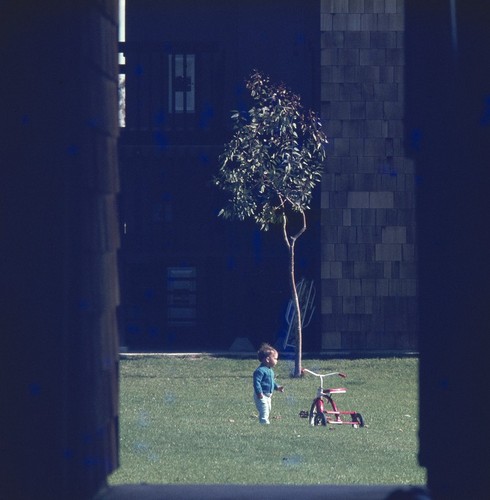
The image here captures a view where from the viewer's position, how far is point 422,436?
3.85m

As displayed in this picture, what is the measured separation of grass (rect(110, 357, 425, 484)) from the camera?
998 centimetres

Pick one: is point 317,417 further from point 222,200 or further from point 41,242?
point 222,200

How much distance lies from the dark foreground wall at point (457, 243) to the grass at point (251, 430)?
568 cm

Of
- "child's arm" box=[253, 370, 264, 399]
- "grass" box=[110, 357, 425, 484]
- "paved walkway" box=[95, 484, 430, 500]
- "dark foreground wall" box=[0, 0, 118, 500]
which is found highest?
"dark foreground wall" box=[0, 0, 118, 500]

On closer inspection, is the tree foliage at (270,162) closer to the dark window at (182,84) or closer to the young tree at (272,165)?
the young tree at (272,165)

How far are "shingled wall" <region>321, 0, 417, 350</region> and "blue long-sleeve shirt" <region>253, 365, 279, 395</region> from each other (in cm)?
1079

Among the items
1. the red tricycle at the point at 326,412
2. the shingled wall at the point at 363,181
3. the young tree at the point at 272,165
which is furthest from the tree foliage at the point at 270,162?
the red tricycle at the point at 326,412

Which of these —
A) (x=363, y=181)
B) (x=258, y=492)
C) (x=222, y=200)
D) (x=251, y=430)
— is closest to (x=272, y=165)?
(x=222, y=200)

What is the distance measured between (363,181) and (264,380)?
11.4m

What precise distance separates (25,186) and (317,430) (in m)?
10.3

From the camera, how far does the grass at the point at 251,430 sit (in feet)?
32.8

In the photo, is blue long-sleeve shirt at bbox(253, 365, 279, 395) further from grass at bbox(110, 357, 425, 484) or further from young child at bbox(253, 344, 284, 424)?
grass at bbox(110, 357, 425, 484)

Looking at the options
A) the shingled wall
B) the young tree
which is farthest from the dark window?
the shingled wall

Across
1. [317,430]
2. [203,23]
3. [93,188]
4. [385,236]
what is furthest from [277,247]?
[93,188]
